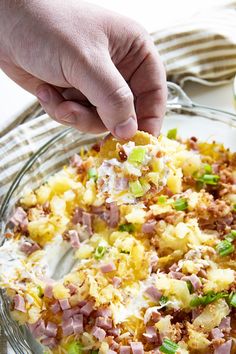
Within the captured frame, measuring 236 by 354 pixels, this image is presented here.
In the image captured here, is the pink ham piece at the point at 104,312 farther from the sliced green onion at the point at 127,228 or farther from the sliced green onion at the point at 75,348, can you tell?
the sliced green onion at the point at 127,228

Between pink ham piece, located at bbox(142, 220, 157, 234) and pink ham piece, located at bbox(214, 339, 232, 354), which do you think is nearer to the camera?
pink ham piece, located at bbox(214, 339, 232, 354)

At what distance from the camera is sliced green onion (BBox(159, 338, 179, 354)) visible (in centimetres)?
177

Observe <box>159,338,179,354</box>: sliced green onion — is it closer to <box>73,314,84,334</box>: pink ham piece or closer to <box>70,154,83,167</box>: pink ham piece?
<box>73,314,84,334</box>: pink ham piece

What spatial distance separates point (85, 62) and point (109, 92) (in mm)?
107

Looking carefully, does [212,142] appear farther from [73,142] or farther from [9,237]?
[9,237]

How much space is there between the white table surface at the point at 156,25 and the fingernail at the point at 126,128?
783mm

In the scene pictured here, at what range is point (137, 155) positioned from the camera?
1.73 metres

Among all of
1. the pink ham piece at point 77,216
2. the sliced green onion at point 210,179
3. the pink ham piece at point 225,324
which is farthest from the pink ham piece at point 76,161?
the pink ham piece at point 225,324

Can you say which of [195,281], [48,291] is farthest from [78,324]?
[195,281]

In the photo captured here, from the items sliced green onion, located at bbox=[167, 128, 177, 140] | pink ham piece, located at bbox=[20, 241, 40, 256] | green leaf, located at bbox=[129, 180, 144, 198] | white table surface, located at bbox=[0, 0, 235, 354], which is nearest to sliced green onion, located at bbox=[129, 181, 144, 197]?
green leaf, located at bbox=[129, 180, 144, 198]

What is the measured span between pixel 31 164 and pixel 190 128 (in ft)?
2.04

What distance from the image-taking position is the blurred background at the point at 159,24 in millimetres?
2584

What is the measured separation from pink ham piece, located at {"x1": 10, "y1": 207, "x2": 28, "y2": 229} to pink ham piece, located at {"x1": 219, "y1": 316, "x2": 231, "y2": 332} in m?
0.71

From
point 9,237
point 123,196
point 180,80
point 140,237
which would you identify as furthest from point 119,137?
point 180,80
